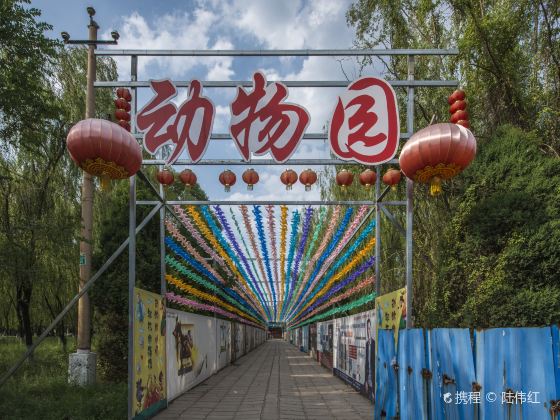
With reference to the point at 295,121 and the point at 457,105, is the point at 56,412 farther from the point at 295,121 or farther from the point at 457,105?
the point at 457,105

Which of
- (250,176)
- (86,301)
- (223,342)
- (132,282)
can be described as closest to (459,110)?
(250,176)

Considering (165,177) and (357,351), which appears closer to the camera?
(165,177)

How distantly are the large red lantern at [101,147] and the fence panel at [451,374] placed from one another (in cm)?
389

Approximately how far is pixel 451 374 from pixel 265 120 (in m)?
4.01

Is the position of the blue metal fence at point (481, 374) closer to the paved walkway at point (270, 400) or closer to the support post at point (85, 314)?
the paved walkway at point (270, 400)

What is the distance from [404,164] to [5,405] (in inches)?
272

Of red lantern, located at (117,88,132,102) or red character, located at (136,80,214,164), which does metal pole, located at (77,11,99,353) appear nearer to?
red lantern, located at (117,88,132,102)

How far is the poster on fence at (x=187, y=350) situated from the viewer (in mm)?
10367

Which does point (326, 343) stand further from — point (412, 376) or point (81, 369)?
point (412, 376)

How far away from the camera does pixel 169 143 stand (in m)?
7.17

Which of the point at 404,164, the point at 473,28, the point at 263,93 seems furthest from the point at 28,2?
the point at 473,28

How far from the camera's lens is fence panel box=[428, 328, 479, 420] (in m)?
4.31

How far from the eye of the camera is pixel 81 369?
10.2 m

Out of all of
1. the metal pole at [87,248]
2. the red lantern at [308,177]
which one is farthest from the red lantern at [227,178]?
the metal pole at [87,248]
